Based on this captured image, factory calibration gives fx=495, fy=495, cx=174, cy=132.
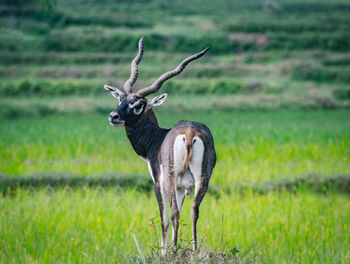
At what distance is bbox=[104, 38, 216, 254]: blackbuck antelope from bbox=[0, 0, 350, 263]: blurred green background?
0.73 ft

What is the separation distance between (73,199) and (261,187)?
7.59 feet

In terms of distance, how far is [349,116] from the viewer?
43.9 ft

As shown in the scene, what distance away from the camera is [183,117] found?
12945 millimetres

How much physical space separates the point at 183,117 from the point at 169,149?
9.73 metres

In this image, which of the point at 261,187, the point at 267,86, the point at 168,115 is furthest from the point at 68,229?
the point at 267,86

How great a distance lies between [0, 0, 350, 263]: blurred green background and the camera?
4.54 meters

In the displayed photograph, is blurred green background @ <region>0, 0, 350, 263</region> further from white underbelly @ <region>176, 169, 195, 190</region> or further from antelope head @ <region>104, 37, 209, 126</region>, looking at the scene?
antelope head @ <region>104, 37, 209, 126</region>

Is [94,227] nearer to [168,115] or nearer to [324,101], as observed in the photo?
[168,115]

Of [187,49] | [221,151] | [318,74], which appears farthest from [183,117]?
[187,49]

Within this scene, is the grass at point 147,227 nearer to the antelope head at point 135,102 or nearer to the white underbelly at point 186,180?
the white underbelly at point 186,180

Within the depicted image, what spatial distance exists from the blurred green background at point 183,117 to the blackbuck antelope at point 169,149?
0.73 ft

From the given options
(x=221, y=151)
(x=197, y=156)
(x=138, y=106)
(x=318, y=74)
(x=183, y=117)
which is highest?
(x=318, y=74)

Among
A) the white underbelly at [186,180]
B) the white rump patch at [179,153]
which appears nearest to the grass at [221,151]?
the white underbelly at [186,180]

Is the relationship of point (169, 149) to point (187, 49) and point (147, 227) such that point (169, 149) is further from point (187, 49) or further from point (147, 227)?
point (187, 49)
